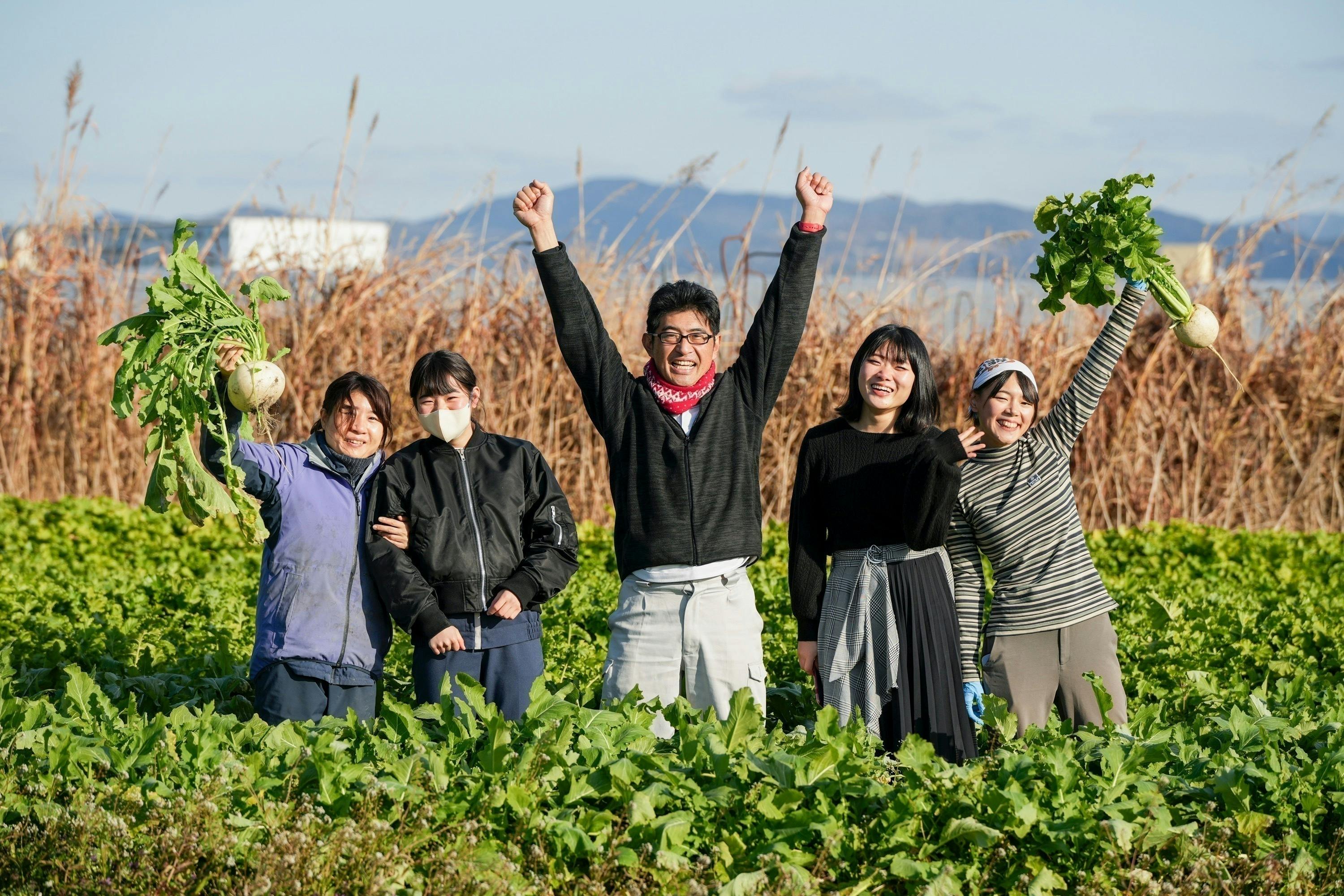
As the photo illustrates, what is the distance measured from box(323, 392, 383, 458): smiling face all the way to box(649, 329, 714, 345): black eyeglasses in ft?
3.19

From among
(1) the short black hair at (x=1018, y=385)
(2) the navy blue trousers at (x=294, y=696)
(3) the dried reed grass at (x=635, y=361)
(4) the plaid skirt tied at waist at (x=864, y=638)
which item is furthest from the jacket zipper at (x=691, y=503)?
(3) the dried reed grass at (x=635, y=361)

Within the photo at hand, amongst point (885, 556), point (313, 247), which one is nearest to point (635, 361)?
point (313, 247)

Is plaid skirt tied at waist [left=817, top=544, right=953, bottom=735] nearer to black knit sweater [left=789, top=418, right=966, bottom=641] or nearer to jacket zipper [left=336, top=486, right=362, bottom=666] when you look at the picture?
black knit sweater [left=789, top=418, right=966, bottom=641]

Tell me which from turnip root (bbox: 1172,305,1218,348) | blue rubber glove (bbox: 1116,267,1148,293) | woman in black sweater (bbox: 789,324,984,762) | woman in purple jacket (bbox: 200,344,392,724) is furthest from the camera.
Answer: turnip root (bbox: 1172,305,1218,348)

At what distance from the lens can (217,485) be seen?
3584mm

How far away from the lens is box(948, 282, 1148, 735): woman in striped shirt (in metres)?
3.93

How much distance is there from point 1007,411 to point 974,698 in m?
0.90

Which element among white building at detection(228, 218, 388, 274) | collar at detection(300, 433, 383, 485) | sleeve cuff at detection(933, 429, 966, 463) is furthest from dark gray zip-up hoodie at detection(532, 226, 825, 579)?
white building at detection(228, 218, 388, 274)

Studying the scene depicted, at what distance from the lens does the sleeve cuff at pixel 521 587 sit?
12.7 ft

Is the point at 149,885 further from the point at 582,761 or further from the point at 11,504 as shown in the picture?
the point at 11,504

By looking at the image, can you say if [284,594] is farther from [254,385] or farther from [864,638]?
[864,638]

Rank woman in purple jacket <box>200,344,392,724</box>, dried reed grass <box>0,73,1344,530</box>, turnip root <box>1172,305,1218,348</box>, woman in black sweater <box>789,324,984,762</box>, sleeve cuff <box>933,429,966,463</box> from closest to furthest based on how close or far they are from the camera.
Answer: sleeve cuff <box>933,429,966,463</box> < woman in black sweater <box>789,324,984,762</box> < woman in purple jacket <box>200,344,392,724</box> < turnip root <box>1172,305,1218,348</box> < dried reed grass <box>0,73,1344,530</box>

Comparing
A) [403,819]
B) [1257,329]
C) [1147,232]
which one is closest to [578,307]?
[403,819]

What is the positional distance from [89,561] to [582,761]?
5515mm
